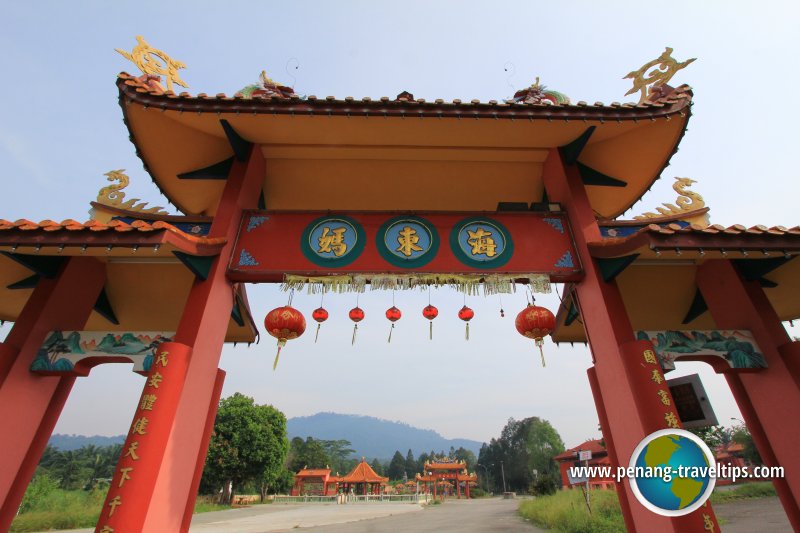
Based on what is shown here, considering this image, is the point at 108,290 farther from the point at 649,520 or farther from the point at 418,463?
the point at 418,463

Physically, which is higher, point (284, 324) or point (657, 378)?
point (284, 324)

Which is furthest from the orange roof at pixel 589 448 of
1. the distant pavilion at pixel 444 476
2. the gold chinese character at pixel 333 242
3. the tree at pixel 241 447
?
the gold chinese character at pixel 333 242

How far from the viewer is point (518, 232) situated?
5.51 metres

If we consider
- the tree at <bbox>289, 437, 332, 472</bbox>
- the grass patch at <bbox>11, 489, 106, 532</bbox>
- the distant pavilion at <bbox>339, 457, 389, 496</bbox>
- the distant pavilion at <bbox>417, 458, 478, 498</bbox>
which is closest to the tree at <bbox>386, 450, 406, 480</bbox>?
the tree at <bbox>289, 437, 332, 472</bbox>

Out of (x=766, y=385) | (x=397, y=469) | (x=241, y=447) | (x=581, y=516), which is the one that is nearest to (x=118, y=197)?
(x=766, y=385)

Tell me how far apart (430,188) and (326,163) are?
1.75 meters

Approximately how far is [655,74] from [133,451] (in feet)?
25.1

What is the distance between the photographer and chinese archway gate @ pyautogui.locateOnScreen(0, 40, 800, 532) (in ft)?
13.2

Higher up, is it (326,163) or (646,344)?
(326,163)

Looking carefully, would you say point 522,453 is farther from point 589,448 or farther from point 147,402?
point 147,402

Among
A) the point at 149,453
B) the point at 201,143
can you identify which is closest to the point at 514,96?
the point at 201,143

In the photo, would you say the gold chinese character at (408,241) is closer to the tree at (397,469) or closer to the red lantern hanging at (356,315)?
the red lantern hanging at (356,315)

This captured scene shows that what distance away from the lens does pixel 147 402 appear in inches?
144

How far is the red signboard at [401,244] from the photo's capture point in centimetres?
520
